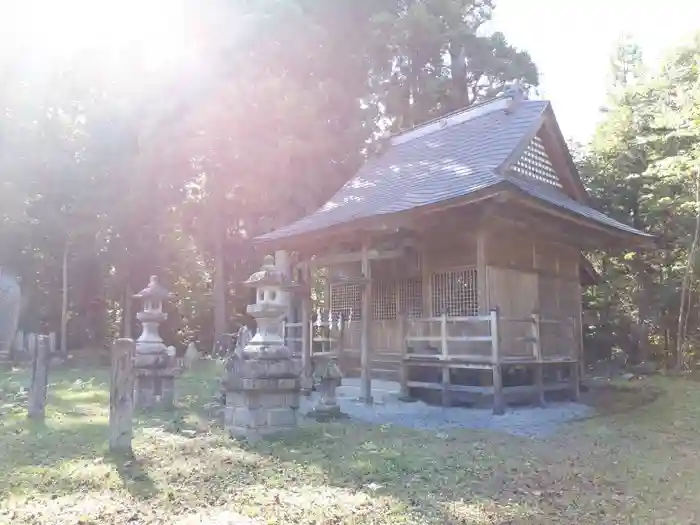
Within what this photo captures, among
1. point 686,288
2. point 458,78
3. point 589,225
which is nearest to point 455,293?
point 589,225

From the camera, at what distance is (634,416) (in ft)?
34.7

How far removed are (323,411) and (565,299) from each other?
21.9ft

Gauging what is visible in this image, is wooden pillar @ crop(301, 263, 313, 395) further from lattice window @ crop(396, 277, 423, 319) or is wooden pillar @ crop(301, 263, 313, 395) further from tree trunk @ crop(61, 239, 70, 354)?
tree trunk @ crop(61, 239, 70, 354)

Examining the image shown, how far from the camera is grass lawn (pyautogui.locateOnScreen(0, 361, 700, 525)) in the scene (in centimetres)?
496

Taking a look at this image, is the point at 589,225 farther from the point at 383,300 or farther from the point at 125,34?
the point at 125,34

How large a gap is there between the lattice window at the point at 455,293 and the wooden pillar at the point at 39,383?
22.3 ft

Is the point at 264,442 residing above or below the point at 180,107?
below

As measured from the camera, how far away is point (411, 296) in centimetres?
1281

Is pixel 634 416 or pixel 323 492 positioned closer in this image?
pixel 323 492

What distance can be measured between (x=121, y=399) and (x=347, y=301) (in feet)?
24.5

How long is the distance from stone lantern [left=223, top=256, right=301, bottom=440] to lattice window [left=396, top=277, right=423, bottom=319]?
4.60 metres

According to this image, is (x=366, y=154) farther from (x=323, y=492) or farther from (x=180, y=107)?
(x=323, y=492)

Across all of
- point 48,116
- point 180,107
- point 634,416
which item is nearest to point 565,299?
point 634,416

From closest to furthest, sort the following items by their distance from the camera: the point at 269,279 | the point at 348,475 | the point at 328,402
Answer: the point at 348,475
the point at 269,279
the point at 328,402
